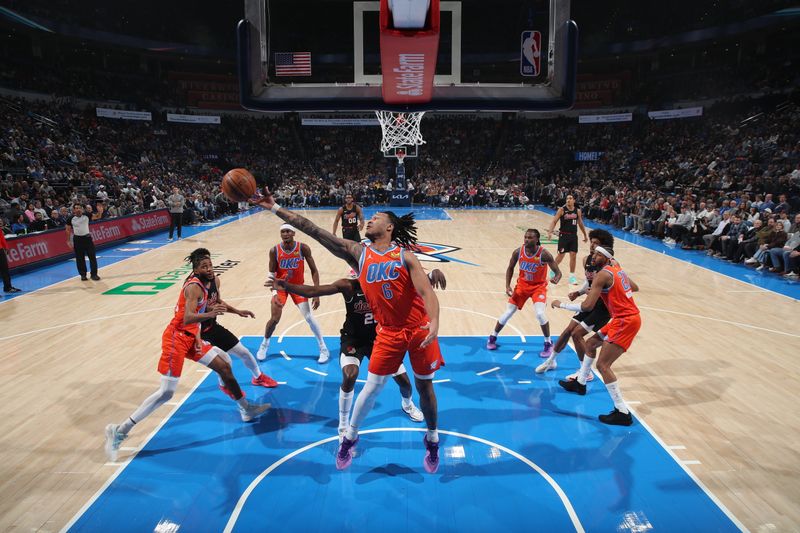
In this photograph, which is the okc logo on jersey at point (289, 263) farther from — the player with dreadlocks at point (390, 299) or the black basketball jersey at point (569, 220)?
the black basketball jersey at point (569, 220)

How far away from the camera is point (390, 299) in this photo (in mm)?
3824

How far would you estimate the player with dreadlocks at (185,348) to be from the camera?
14.9ft

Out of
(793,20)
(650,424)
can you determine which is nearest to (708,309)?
(650,424)

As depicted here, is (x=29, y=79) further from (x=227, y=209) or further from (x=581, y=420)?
(x=581, y=420)

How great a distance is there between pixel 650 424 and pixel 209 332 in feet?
14.7

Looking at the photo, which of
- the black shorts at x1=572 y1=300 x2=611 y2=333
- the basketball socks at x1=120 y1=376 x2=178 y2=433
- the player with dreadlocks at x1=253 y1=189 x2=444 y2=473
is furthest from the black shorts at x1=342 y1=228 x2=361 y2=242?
the player with dreadlocks at x1=253 y1=189 x2=444 y2=473

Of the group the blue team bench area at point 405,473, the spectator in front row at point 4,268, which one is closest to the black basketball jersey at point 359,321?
the blue team bench area at point 405,473

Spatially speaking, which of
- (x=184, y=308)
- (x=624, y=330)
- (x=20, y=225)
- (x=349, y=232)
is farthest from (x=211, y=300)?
(x=20, y=225)

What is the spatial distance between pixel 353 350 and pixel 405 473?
1167mm

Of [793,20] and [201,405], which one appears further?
[793,20]

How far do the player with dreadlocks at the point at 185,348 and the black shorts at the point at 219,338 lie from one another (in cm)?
26

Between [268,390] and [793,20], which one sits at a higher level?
[793,20]

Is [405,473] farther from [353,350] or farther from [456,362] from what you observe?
[456,362]

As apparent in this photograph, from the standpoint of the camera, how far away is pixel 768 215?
42.9ft
